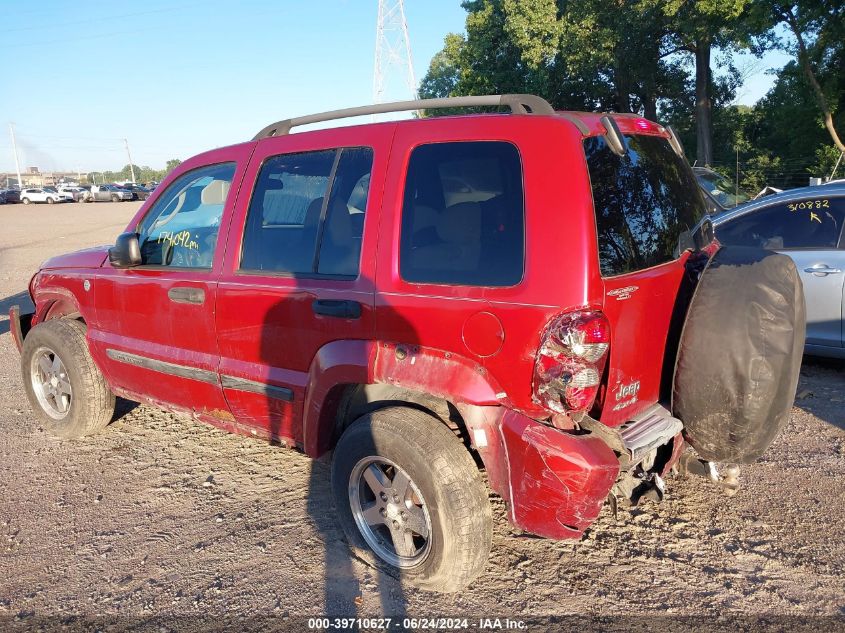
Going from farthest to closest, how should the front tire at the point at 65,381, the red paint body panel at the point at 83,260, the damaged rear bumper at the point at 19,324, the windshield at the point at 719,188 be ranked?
the windshield at the point at 719,188 → the damaged rear bumper at the point at 19,324 → the front tire at the point at 65,381 → the red paint body panel at the point at 83,260

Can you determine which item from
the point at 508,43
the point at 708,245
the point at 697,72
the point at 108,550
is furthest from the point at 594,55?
the point at 108,550

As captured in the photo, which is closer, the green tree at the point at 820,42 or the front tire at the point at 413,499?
the front tire at the point at 413,499

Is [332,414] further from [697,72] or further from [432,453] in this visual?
[697,72]

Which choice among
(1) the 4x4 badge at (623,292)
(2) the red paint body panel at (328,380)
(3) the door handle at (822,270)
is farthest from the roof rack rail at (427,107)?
(3) the door handle at (822,270)

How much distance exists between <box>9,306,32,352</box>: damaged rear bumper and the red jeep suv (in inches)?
84.2

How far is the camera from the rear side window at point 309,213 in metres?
3.18

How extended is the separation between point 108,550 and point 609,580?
8.26 ft

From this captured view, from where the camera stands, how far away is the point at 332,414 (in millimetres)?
3309

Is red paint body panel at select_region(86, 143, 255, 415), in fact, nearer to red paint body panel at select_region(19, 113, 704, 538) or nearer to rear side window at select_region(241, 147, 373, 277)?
red paint body panel at select_region(19, 113, 704, 538)

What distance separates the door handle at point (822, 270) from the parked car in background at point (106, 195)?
5796 cm

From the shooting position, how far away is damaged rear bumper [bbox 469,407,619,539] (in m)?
Result: 2.51

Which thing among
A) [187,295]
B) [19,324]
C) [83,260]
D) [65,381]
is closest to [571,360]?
[187,295]

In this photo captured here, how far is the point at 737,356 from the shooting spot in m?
2.75

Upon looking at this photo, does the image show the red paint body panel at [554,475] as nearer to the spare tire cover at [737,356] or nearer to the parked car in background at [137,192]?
the spare tire cover at [737,356]
